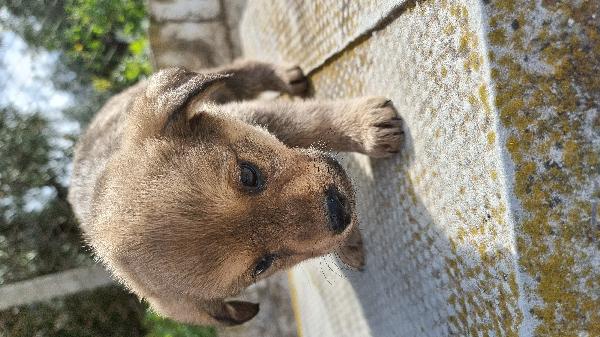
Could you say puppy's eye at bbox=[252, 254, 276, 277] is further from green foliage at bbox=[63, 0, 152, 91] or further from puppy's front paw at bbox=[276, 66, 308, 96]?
green foliage at bbox=[63, 0, 152, 91]

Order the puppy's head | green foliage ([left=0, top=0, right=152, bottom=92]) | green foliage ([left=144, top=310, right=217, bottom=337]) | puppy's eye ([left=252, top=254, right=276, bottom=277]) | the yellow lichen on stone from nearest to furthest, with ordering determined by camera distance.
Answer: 1. the yellow lichen on stone
2. the puppy's head
3. puppy's eye ([left=252, top=254, right=276, bottom=277])
4. green foliage ([left=144, top=310, right=217, bottom=337])
5. green foliage ([left=0, top=0, right=152, bottom=92])

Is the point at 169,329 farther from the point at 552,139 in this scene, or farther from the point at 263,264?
the point at 552,139

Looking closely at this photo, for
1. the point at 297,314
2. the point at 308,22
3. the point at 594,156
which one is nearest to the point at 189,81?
the point at 308,22

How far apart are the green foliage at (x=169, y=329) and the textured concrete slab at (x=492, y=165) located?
8.31ft

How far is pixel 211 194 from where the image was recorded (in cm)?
207

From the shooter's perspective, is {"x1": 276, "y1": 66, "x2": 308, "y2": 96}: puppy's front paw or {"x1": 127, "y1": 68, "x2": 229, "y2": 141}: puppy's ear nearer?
{"x1": 127, "y1": 68, "x2": 229, "y2": 141}: puppy's ear

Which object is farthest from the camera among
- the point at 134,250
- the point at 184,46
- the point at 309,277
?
the point at 184,46

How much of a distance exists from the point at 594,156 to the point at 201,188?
1396mm

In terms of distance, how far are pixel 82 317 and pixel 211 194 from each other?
312 cm

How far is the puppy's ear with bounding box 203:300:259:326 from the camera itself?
2.83 meters

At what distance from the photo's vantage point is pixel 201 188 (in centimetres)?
208

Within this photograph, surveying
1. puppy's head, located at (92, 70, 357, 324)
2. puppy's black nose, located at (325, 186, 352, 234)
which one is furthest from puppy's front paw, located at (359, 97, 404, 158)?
puppy's black nose, located at (325, 186, 352, 234)

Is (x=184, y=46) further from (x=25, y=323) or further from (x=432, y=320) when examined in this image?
(x=432, y=320)

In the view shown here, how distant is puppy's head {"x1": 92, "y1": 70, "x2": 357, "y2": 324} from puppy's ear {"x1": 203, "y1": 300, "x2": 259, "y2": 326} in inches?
16.0
